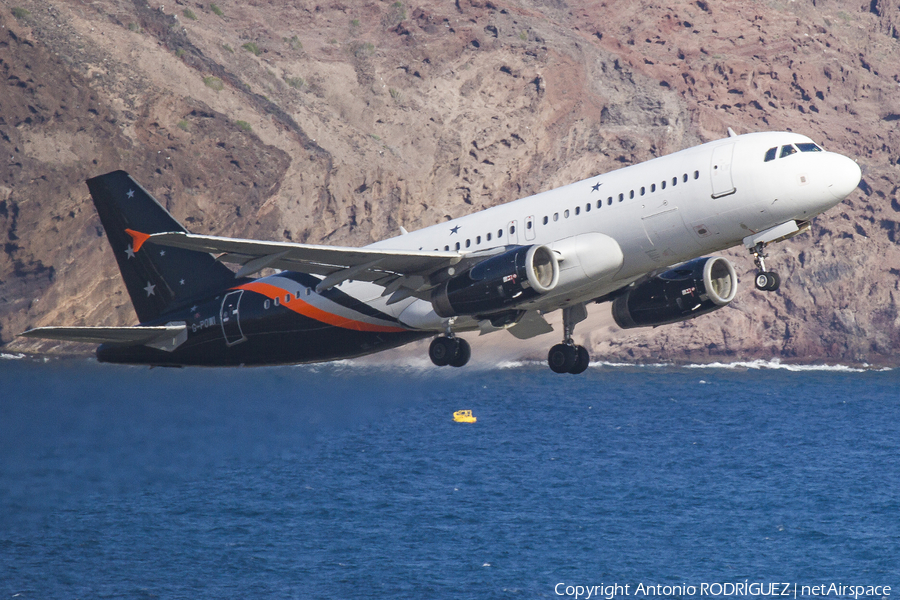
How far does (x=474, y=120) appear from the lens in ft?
481

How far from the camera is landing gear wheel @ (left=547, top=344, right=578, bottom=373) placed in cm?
3850

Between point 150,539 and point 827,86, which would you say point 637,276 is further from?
point 827,86

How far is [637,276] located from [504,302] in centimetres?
584

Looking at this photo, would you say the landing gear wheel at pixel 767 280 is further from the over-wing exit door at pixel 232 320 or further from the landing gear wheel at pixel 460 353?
the over-wing exit door at pixel 232 320

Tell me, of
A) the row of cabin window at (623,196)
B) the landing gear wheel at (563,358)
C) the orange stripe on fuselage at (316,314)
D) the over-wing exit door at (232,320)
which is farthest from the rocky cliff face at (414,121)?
the row of cabin window at (623,196)

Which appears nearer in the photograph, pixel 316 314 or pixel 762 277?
pixel 762 277

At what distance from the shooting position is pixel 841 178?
3192 centimetres

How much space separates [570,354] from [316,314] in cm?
1010

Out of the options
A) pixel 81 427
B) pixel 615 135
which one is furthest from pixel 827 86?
pixel 81 427

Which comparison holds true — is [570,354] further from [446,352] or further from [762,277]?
[762,277]

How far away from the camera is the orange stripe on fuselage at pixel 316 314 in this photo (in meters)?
38.4

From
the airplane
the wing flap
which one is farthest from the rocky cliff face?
the wing flap

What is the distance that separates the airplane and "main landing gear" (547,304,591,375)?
0.07 meters

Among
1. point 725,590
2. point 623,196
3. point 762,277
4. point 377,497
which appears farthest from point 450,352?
point 377,497
